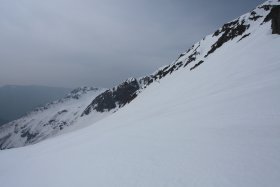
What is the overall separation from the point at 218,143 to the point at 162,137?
3.00 metres

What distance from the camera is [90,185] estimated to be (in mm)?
6949

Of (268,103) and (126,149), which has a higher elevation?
(268,103)

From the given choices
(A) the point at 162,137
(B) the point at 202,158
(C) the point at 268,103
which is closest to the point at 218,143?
(B) the point at 202,158

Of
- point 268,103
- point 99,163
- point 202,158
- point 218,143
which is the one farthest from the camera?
point 268,103

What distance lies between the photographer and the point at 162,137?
32.6 ft

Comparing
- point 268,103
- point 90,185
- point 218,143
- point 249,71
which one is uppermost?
point 249,71

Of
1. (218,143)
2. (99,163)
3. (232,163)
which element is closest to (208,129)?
(218,143)

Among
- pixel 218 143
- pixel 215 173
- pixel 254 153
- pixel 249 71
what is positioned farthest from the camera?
pixel 249 71

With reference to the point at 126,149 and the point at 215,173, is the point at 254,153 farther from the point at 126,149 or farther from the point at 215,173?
the point at 126,149

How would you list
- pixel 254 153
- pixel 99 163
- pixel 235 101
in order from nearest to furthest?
pixel 254 153
pixel 99 163
pixel 235 101

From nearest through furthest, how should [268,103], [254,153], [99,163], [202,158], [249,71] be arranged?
[254,153] < [202,158] < [99,163] < [268,103] < [249,71]

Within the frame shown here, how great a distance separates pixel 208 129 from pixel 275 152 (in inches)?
130

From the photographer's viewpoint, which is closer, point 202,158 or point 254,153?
point 254,153

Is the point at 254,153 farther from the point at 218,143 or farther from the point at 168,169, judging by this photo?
the point at 168,169
